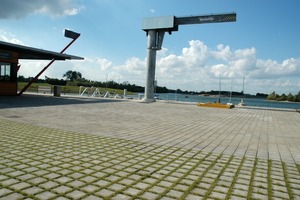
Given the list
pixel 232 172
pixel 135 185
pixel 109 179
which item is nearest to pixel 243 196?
pixel 232 172

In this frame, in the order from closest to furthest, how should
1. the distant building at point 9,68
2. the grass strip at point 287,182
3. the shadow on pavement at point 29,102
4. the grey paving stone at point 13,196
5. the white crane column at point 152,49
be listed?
the grey paving stone at point 13,196 → the grass strip at point 287,182 → the shadow on pavement at point 29,102 → the distant building at point 9,68 → the white crane column at point 152,49

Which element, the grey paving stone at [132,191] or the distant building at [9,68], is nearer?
the grey paving stone at [132,191]

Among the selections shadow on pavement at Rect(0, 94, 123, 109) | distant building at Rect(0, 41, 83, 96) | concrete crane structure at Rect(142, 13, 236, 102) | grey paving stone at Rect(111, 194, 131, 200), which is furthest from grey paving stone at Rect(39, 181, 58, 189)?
concrete crane structure at Rect(142, 13, 236, 102)

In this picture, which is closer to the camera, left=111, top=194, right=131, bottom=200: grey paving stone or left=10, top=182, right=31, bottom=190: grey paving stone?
left=111, top=194, right=131, bottom=200: grey paving stone

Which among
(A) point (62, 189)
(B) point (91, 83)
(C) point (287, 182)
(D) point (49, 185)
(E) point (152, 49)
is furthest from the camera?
(B) point (91, 83)

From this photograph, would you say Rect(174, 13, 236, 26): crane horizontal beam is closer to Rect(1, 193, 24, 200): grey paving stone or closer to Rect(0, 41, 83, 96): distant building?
Rect(0, 41, 83, 96): distant building

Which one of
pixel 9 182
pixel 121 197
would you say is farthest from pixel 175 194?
pixel 9 182

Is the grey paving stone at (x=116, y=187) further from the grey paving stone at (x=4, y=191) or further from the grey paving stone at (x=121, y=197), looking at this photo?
the grey paving stone at (x=4, y=191)

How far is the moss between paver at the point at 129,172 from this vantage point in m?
3.41

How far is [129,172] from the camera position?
4.18m

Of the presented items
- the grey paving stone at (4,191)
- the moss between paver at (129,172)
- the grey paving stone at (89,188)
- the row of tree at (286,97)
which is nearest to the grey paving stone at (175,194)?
the moss between paver at (129,172)

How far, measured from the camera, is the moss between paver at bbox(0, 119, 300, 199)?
3.41 metres

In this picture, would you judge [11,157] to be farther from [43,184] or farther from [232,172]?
[232,172]

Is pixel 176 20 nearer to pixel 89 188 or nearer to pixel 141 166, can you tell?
pixel 141 166
